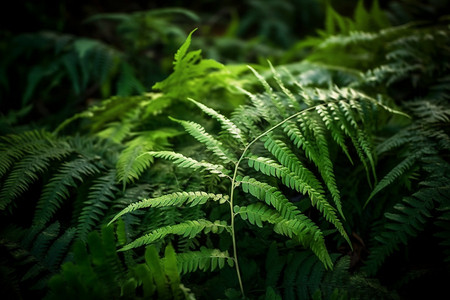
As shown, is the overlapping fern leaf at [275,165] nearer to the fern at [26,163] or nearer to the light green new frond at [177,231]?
the light green new frond at [177,231]

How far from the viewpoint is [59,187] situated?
141 centimetres

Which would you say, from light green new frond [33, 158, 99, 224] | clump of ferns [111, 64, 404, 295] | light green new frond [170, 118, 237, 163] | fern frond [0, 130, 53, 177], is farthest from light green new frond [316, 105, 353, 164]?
fern frond [0, 130, 53, 177]

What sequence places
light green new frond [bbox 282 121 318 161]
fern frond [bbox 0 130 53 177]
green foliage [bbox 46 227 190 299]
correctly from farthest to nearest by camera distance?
fern frond [bbox 0 130 53 177] < light green new frond [bbox 282 121 318 161] < green foliage [bbox 46 227 190 299]

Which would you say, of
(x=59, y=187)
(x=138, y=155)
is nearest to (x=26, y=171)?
(x=59, y=187)

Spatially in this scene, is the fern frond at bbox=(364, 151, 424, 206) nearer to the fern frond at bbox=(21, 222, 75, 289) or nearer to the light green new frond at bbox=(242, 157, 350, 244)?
the light green new frond at bbox=(242, 157, 350, 244)

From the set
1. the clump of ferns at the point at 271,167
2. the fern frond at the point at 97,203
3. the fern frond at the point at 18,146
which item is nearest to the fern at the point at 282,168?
the clump of ferns at the point at 271,167

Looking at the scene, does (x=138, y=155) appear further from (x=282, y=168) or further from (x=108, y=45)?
(x=108, y=45)

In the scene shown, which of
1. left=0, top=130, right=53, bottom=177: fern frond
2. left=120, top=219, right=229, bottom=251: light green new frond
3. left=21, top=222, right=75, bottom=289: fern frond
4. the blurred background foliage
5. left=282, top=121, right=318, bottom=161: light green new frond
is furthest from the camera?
the blurred background foliage

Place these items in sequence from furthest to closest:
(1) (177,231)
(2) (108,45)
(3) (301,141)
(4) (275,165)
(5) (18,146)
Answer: (2) (108,45) → (5) (18,146) → (3) (301,141) → (4) (275,165) → (1) (177,231)

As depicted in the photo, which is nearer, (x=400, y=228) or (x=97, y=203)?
(x=400, y=228)

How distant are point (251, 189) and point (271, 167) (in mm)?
138

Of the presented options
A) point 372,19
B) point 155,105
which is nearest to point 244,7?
point 372,19

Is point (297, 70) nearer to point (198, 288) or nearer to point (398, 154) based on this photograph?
point (398, 154)

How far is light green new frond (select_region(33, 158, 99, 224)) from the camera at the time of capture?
4.39ft
